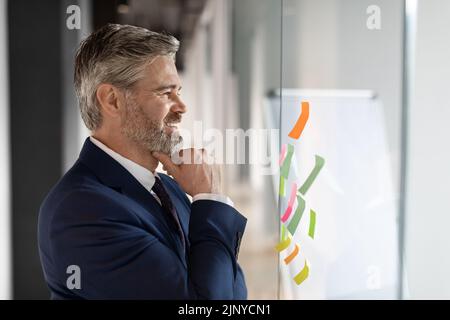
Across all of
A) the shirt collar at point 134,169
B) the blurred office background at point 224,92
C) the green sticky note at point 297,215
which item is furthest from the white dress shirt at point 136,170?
the green sticky note at point 297,215

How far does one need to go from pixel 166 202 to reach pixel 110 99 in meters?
0.26

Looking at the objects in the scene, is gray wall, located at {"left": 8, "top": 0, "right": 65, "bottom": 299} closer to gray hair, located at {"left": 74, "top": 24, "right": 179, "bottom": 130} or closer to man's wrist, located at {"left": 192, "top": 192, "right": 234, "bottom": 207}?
gray hair, located at {"left": 74, "top": 24, "right": 179, "bottom": 130}

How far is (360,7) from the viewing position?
1563 millimetres

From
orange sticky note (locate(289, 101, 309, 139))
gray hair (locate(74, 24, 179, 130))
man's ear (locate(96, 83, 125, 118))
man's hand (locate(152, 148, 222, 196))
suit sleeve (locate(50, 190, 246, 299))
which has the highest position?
gray hair (locate(74, 24, 179, 130))

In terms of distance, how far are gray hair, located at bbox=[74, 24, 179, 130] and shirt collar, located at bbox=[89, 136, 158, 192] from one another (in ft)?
0.22

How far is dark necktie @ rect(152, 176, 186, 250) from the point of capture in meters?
1.19

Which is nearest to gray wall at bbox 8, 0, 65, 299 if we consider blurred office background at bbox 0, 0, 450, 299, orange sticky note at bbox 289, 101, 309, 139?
blurred office background at bbox 0, 0, 450, 299

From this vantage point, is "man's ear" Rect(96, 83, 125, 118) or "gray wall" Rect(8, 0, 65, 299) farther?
"gray wall" Rect(8, 0, 65, 299)

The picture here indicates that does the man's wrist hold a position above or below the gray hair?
below

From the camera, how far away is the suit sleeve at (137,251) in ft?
3.55

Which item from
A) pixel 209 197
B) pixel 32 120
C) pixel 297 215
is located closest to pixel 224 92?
pixel 297 215

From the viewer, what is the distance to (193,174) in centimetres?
118
